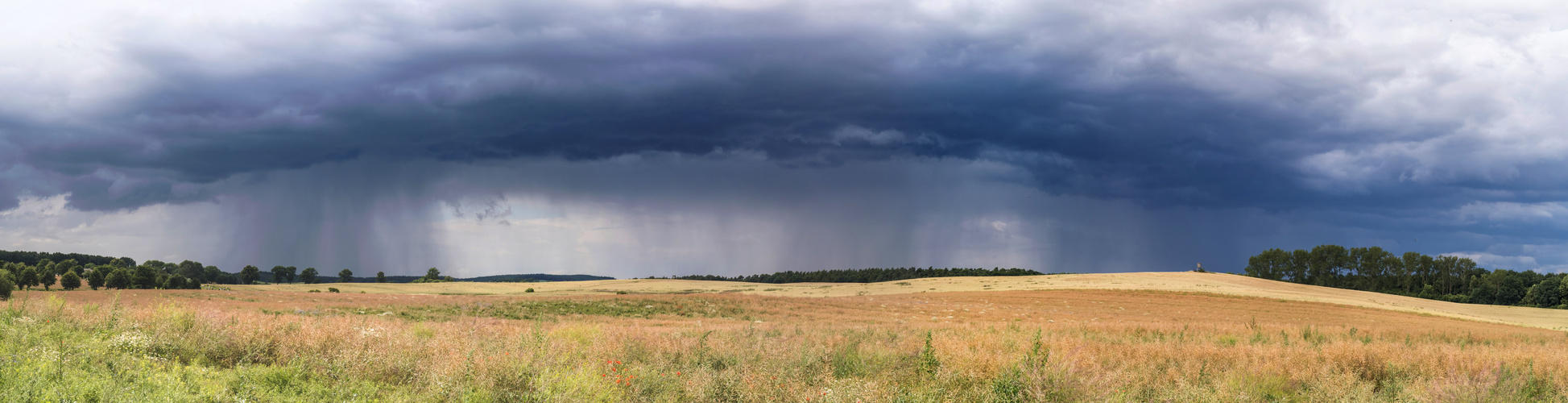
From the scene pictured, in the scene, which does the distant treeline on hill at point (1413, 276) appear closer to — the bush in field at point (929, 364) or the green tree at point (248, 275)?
the bush in field at point (929, 364)

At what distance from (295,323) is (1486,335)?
40.7 m

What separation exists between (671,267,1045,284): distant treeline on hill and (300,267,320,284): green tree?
67.9 m

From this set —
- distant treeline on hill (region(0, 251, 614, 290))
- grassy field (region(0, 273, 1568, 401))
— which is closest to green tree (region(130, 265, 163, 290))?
distant treeline on hill (region(0, 251, 614, 290))

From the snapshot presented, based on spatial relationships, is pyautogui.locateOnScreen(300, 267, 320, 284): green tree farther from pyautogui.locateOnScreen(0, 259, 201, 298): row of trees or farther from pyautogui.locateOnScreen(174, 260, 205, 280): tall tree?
pyautogui.locateOnScreen(0, 259, 201, 298): row of trees

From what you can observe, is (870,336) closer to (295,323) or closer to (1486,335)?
(295,323)

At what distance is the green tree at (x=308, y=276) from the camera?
382 feet

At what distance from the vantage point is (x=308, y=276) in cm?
11688

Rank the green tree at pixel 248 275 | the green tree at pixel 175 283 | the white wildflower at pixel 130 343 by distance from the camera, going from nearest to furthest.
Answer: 1. the white wildflower at pixel 130 343
2. the green tree at pixel 175 283
3. the green tree at pixel 248 275

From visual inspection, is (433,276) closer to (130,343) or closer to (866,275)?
(866,275)

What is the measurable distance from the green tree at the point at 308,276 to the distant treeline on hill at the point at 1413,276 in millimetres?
175944

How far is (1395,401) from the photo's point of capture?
447 inches

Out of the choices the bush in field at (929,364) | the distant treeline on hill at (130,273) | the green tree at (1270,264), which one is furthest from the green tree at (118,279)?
the green tree at (1270,264)

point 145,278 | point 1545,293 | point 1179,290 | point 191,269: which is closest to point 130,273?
point 145,278

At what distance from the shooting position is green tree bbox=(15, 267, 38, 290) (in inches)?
1932
